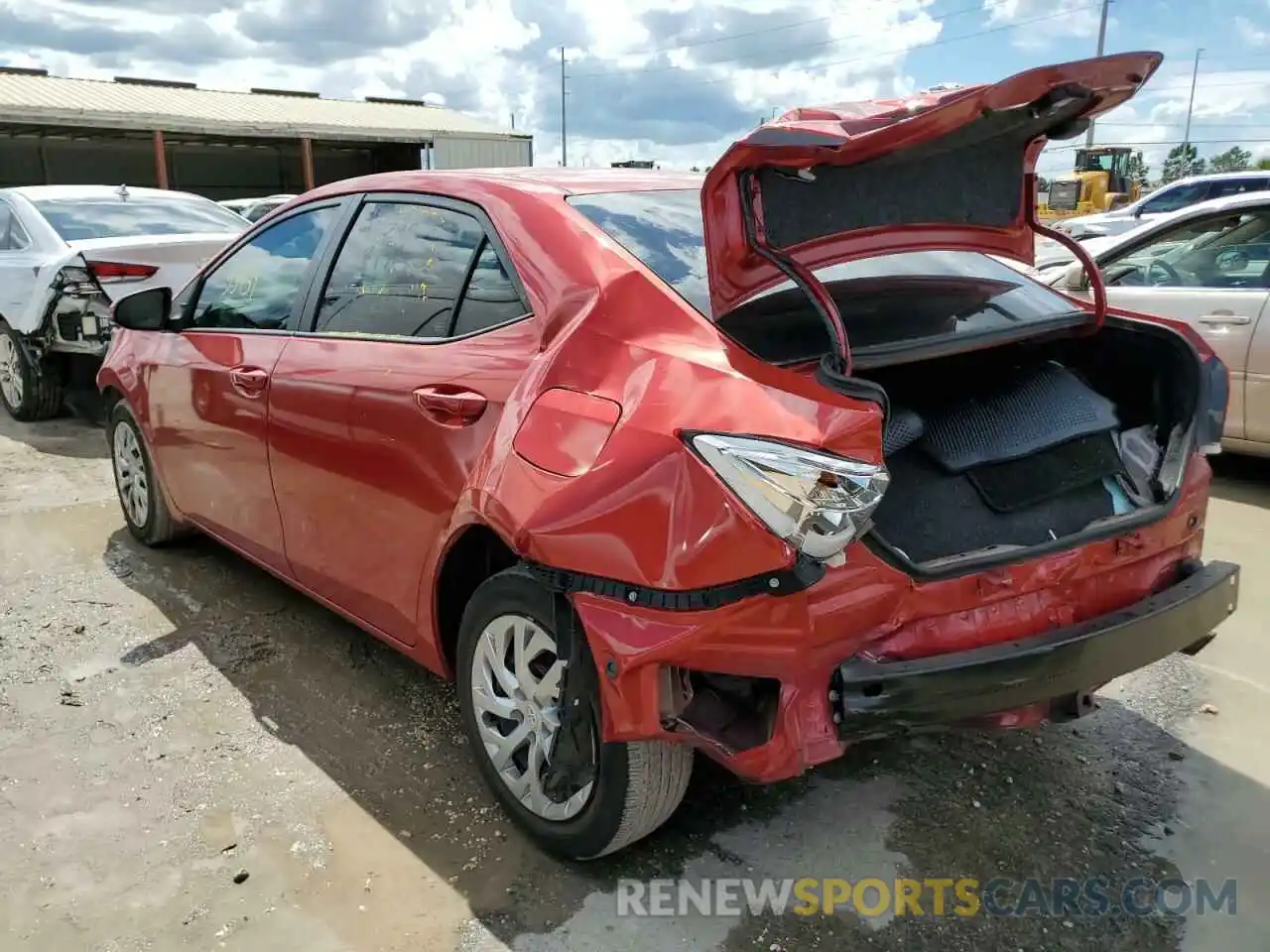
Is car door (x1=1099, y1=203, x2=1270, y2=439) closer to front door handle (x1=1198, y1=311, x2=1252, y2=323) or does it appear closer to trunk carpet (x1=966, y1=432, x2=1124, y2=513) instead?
front door handle (x1=1198, y1=311, x2=1252, y2=323)

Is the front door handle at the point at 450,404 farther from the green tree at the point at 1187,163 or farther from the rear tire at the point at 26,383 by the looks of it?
the green tree at the point at 1187,163

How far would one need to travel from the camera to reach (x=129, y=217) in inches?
296

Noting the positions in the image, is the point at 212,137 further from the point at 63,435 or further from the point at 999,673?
the point at 999,673

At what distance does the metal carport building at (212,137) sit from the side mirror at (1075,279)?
23006 millimetres

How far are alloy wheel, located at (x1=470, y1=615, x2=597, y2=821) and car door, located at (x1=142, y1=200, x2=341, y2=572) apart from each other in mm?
1268

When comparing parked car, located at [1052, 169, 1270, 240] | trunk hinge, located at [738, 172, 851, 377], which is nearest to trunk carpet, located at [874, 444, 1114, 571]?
trunk hinge, located at [738, 172, 851, 377]

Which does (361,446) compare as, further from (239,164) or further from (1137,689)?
(239,164)

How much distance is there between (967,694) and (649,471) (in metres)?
0.80

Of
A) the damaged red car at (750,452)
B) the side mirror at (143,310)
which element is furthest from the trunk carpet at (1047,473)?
the side mirror at (143,310)

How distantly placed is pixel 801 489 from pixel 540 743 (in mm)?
1004

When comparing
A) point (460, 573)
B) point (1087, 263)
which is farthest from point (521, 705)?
point (1087, 263)

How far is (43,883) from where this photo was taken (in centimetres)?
247

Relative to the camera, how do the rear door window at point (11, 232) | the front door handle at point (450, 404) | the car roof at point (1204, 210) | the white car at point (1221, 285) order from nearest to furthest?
1. the front door handle at point (450, 404)
2. the white car at point (1221, 285)
3. the car roof at point (1204, 210)
4. the rear door window at point (11, 232)

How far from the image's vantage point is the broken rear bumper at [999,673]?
6.63 feet
